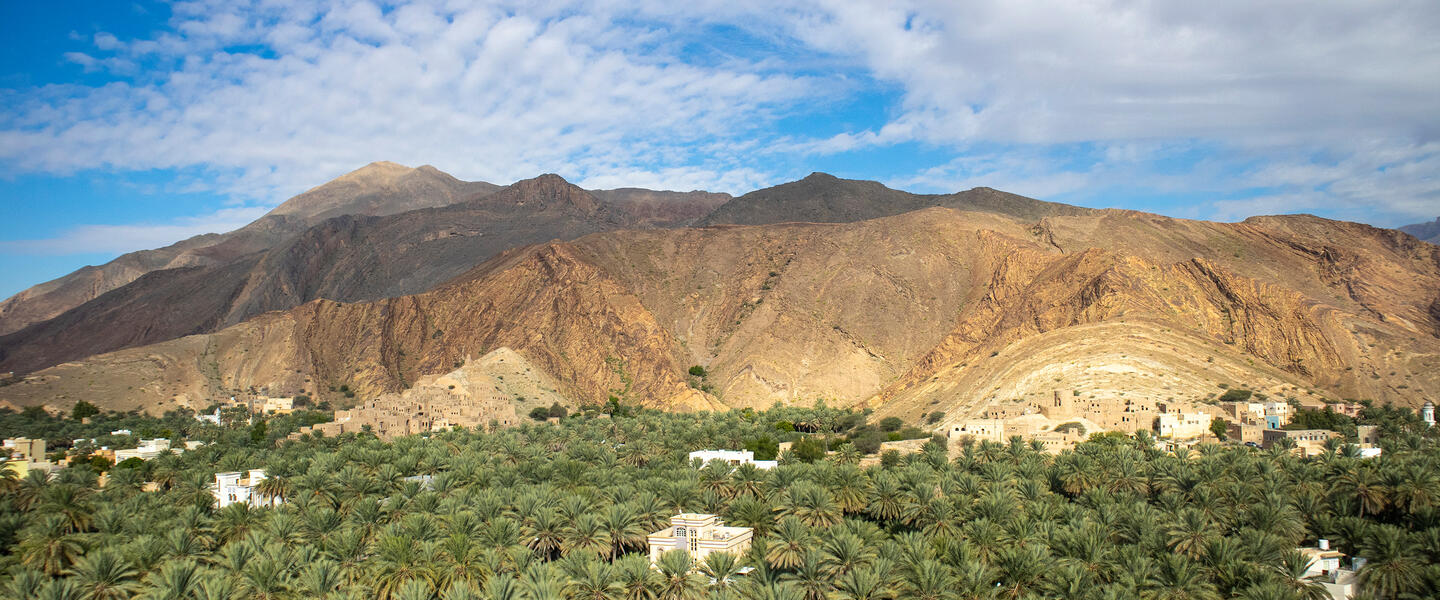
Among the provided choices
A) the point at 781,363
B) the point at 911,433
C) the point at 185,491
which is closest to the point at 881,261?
the point at 781,363

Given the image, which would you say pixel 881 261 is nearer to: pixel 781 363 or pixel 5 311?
pixel 781 363

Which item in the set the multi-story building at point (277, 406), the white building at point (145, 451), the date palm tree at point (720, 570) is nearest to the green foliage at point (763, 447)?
the date palm tree at point (720, 570)

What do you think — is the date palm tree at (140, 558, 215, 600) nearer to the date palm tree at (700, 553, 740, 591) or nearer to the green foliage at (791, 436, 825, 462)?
the date palm tree at (700, 553, 740, 591)

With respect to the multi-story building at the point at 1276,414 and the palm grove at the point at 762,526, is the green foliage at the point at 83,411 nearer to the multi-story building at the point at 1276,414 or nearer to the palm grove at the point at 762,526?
the palm grove at the point at 762,526

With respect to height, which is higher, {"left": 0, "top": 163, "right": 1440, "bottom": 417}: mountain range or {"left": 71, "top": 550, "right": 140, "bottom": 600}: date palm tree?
{"left": 0, "top": 163, "right": 1440, "bottom": 417}: mountain range

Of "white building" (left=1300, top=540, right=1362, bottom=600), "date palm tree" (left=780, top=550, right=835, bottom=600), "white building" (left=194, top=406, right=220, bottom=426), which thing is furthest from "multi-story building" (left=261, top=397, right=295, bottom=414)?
"white building" (left=1300, top=540, right=1362, bottom=600)

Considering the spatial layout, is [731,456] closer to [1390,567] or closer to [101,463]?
[1390,567]
